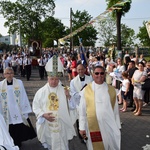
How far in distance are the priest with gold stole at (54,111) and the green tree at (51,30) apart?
1948 inches

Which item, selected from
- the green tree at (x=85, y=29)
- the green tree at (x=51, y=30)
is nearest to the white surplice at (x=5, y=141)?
the green tree at (x=85, y=29)

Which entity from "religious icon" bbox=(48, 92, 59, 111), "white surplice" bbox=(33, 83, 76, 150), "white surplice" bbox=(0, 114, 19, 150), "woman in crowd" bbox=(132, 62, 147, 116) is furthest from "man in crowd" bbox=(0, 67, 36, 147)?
"woman in crowd" bbox=(132, 62, 147, 116)

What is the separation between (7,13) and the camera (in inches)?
2203

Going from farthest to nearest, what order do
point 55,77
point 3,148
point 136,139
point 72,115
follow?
point 136,139 → point 72,115 → point 55,77 → point 3,148

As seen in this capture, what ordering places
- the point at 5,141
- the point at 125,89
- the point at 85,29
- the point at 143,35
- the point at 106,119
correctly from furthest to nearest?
1. the point at 143,35
2. the point at 85,29
3. the point at 125,89
4. the point at 106,119
5. the point at 5,141

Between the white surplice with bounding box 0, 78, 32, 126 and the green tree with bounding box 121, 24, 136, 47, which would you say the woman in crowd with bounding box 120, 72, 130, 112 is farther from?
the green tree with bounding box 121, 24, 136, 47

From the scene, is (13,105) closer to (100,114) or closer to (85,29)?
(100,114)

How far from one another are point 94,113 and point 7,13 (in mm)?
54177

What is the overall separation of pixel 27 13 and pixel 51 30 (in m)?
5.41

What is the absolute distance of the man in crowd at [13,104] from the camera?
6.13m

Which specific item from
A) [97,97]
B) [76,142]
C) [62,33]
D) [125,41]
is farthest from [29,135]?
[125,41]

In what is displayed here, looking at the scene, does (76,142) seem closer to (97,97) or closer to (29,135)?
(29,135)

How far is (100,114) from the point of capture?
15.7ft

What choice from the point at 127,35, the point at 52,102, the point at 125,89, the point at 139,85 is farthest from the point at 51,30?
the point at 52,102
